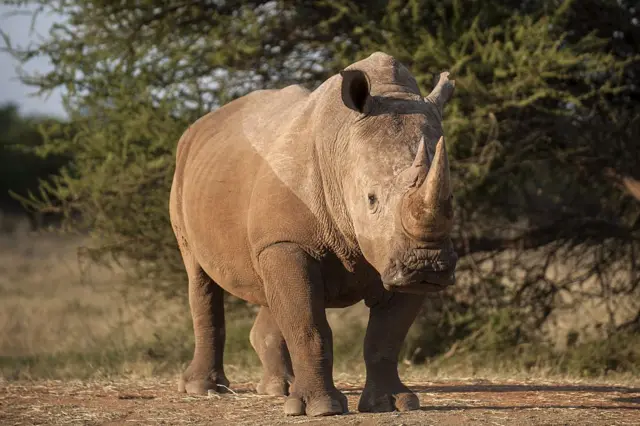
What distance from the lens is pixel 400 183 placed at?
16.8ft

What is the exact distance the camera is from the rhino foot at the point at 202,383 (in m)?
7.07

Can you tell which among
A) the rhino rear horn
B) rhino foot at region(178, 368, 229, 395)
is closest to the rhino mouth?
the rhino rear horn

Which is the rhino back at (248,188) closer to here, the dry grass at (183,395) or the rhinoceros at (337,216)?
the rhinoceros at (337,216)

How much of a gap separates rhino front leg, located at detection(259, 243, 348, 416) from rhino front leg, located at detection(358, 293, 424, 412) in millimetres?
205

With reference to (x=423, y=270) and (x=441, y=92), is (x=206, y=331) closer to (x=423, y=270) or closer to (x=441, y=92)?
(x=441, y=92)

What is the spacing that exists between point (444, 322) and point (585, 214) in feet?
5.46

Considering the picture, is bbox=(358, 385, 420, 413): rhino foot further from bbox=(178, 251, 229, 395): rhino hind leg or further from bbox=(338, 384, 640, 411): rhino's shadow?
bbox=(178, 251, 229, 395): rhino hind leg

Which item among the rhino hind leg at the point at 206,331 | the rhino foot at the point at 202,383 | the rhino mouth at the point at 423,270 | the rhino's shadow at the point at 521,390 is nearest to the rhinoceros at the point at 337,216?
the rhino mouth at the point at 423,270

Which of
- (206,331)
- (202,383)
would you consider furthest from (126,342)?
(202,383)

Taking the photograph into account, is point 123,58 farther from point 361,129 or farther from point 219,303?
point 361,129

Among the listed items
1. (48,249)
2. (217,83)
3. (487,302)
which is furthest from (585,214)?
(48,249)

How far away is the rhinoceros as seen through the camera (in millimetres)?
5004

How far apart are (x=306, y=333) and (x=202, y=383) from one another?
5.70 feet

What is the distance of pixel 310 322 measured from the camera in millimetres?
5551
